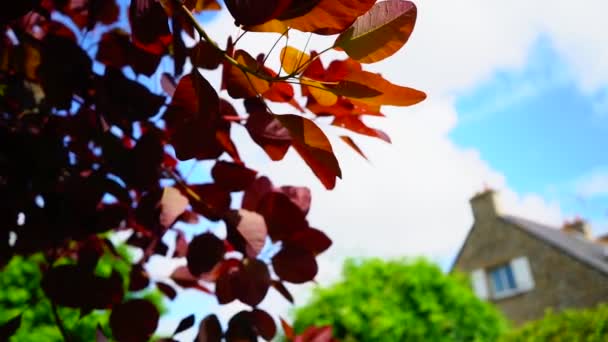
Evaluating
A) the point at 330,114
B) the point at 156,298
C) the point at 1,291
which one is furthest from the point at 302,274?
the point at 156,298

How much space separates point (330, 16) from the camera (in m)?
0.42

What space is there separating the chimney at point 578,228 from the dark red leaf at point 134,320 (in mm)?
18705

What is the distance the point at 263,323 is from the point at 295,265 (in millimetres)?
88

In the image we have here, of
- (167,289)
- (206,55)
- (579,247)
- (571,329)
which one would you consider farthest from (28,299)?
(579,247)

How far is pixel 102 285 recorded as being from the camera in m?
0.67

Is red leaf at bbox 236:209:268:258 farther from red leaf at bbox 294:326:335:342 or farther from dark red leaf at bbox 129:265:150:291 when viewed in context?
dark red leaf at bbox 129:265:150:291

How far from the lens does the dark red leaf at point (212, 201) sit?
720 mm

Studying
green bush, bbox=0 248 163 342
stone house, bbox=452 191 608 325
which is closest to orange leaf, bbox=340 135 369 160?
green bush, bbox=0 248 163 342

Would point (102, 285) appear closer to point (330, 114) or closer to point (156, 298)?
point (330, 114)

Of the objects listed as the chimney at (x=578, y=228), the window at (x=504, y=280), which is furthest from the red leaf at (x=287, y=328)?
the chimney at (x=578, y=228)

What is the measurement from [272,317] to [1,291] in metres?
4.40

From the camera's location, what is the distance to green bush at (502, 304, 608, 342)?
7.32 meters

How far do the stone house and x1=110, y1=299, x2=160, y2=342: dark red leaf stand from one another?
13.8 metres

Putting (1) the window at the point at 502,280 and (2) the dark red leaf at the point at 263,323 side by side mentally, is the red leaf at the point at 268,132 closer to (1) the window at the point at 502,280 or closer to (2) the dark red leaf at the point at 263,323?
(2) the dark red leaf at the point at 263,323
